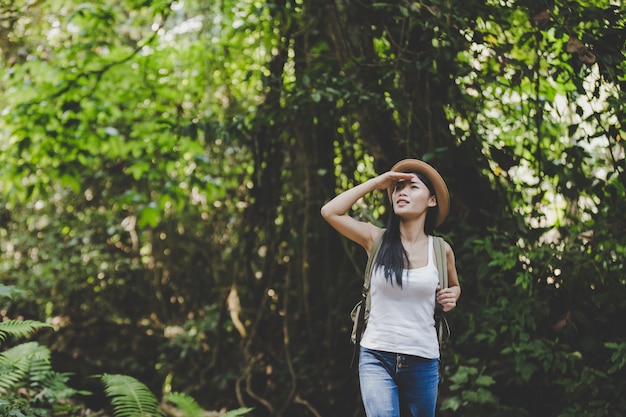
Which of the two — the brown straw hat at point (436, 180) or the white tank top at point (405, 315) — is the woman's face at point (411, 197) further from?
the white tank top at point (405, 315)

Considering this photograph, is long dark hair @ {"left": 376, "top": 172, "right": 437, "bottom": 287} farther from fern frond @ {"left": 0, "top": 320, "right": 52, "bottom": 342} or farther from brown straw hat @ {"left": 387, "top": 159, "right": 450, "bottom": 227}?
fern frond @ {"left": 0, "top": 320, "right": 52, "bottom": 342}

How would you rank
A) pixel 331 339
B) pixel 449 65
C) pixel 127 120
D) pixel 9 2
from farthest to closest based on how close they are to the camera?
1. pixel 127 120
2. pixel 9 2
3. pixel 331 339
4. pixel 449 65

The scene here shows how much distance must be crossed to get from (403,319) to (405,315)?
0.07 feet

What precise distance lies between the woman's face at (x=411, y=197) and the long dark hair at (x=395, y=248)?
0.04 meters

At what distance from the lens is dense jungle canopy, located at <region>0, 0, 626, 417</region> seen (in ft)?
11.8

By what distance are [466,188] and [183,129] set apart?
2.31 m

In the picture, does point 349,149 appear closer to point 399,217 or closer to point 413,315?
point 399,217

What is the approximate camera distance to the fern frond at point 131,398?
3.43 meters

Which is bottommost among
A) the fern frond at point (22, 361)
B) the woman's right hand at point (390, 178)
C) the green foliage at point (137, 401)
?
the green foliage at point (137, 401)

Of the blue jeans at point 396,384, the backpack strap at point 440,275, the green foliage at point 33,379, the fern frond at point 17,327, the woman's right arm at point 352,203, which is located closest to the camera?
the blue jeans at point 396,384

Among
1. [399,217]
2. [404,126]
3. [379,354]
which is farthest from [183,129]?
[379,354]

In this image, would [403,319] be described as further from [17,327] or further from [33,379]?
[33,379]

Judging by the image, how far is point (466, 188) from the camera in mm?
4297

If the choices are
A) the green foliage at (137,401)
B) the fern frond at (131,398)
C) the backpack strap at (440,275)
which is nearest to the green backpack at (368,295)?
the backpack strap at (440,275)
